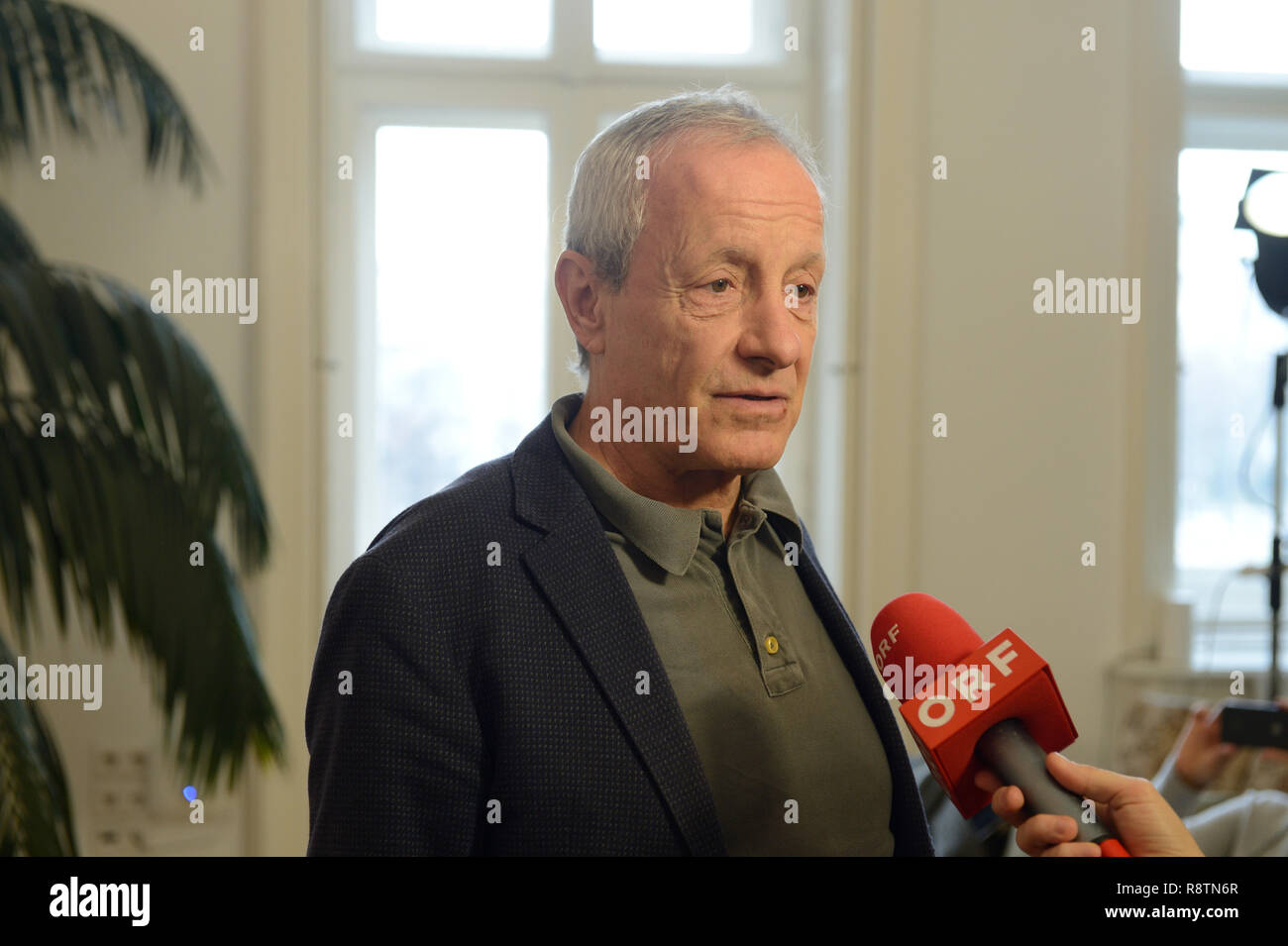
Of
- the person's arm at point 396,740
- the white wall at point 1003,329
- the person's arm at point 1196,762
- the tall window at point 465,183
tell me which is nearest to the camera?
the person's arm at point 396,740

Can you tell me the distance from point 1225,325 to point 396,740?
9.92 ft

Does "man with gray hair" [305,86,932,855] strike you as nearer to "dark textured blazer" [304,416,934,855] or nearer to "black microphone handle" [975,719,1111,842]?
"dark textured blazer" [304,416,934,855]

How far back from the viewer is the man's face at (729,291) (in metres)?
1.02

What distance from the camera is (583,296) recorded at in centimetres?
113

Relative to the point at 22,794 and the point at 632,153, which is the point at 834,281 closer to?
the point at 632,153

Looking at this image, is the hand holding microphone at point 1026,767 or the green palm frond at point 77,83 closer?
the hand holding microphone at point 1026,767

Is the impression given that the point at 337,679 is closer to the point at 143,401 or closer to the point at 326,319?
the point at 143,401

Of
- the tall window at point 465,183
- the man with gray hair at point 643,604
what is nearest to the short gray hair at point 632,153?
the man with gray hair at point 643,604

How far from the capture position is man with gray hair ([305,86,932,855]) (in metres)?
0.89

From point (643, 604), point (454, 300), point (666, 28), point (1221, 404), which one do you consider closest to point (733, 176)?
point (643, 604)

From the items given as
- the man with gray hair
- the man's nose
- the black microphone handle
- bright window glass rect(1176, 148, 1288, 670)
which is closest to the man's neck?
the man with gray hair

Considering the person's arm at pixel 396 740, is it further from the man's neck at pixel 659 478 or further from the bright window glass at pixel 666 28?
the bright window glass at pixel 666 28

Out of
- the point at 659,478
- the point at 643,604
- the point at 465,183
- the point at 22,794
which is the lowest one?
the point at 22,794

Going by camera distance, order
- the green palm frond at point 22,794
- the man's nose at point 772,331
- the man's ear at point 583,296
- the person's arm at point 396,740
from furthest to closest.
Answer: the green palm frond at point 22,794, the man's ear at point 583,296, the man's nose at point 772,331, the person's arm at point 396,740
